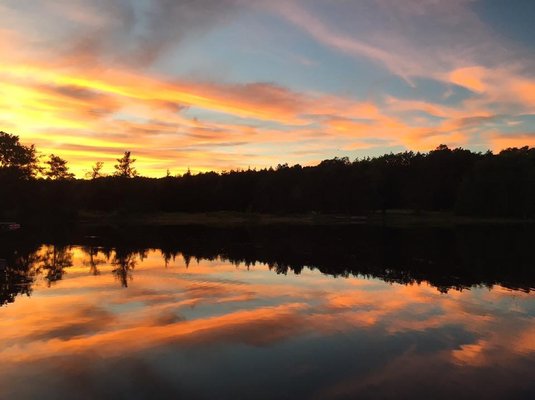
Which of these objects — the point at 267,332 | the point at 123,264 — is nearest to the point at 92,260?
the point at 123,264

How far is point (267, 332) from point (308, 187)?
131 m

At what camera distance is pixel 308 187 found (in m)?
146

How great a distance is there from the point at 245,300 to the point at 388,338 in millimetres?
7704

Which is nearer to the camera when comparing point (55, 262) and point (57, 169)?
point (55, 262)

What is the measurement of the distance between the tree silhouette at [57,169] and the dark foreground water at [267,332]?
104 metres

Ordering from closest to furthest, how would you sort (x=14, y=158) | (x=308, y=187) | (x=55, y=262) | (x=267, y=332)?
(x=267, y=332), (x=55, y=262), (x=14, y=158), (x=308, y=187)

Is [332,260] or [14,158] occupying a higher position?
[14,158]

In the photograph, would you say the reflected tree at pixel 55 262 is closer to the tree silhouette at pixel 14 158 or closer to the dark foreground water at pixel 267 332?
the dark foreground water at pixel 267 332

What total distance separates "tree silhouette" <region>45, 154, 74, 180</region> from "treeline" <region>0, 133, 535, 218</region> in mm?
298

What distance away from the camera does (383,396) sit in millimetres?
10102

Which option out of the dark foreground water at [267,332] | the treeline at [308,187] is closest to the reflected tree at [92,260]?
the dark foreground water at [267,332]

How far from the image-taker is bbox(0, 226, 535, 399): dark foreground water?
1076cm

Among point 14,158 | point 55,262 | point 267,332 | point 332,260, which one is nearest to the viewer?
point 267,332

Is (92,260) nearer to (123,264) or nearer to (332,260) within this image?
(123,264)
